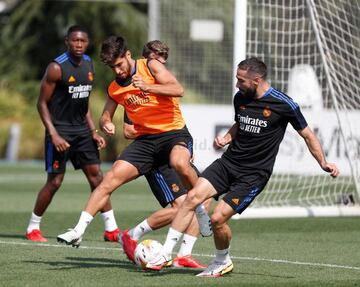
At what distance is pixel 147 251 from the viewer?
1029cm

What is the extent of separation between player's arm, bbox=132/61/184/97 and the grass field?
166 centimetres

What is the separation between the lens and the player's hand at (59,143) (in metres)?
13.0

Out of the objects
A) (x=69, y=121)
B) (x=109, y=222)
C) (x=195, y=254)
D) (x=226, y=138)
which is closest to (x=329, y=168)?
(x=226, y=138)

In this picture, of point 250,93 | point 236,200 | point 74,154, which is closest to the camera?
point 236,200

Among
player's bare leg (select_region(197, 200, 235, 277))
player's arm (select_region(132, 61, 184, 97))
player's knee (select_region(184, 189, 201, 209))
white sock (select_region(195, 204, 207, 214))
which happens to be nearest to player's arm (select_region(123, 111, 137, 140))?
player's arm (select_region(132, 61, 184, 97))

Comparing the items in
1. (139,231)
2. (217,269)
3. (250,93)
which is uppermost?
(250,93)

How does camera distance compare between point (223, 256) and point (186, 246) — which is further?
point (186, 246)

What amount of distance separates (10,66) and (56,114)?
26.6 metres

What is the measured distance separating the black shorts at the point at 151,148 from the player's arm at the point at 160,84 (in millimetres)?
536

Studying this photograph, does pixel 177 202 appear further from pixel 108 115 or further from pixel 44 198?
pixel 44 198

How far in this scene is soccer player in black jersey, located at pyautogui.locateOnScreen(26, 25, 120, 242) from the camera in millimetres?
13320

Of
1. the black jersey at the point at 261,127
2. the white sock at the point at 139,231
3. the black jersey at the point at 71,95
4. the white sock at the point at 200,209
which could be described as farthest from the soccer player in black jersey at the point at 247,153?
the black jersey at the point at 71,95

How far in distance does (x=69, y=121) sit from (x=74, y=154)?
410 millimetres

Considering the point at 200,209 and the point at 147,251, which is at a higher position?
the point at 200,209
